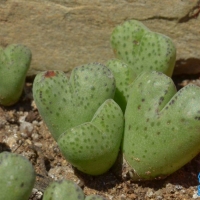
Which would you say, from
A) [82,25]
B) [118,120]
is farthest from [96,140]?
[82,25]

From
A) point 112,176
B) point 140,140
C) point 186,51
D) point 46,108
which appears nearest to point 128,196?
point 112,176

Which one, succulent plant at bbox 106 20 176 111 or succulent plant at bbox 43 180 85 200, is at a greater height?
succulent plant at bbox 106 20 176 111

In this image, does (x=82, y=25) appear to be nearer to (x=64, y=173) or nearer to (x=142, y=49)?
(x=142, y=49)

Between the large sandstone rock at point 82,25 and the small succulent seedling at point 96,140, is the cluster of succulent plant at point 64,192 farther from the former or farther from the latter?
the large sandstone rock at point 82,25

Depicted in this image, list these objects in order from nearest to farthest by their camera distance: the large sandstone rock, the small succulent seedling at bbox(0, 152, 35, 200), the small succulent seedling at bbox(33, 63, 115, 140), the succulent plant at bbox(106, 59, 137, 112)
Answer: the small succulent seedling at bbox(0, 152, 35, 200)
the small succulent seedling at bbox(33, 63, 115, 140)
the succulent plant at bbox(106, 59, 137, 112)
the large sandstone rock

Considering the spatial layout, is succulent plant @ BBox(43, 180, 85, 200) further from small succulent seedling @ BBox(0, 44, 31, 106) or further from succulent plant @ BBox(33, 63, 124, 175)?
small succulent seedling @ BBox(0, 44, 31, 106)

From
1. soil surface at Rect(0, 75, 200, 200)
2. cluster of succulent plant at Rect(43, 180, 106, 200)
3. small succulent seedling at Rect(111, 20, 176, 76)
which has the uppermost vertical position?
small succulent seedling at Rect(111, 20, 176, 76)

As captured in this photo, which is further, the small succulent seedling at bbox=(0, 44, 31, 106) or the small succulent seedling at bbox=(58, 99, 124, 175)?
the small succulent seedling at bbox=(0, 44, 31, 106)

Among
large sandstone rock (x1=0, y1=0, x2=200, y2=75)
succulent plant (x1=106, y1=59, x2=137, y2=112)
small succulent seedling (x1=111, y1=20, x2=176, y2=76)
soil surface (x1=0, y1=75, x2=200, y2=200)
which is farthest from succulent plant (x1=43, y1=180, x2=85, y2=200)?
large sandstone rock (x1=0, y1=0, x2=200, y2=75)
